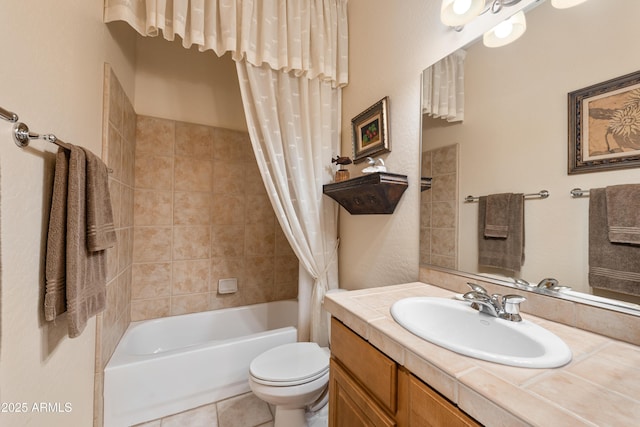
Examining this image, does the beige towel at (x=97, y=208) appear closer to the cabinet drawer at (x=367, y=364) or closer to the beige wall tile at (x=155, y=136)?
the cabinet drawer at (x=367, y=364)

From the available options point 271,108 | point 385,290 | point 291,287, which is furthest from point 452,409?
point 291,287

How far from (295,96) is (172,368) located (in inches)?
72.8

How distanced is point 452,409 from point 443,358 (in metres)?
0.09

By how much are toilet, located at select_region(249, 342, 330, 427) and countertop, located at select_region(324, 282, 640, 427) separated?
71 centimetres

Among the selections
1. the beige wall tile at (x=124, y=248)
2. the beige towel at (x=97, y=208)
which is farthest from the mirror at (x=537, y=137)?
the beige wall tile at (x=124, y=248)

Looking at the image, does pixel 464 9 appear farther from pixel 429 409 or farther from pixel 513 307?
pixel 429 409

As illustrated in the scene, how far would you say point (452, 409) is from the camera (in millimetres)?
494

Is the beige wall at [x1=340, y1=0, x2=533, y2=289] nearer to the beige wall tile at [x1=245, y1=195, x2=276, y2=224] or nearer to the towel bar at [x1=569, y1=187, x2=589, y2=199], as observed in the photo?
the towel bar at [x1=569, y1=187, x2=589, y2=199]

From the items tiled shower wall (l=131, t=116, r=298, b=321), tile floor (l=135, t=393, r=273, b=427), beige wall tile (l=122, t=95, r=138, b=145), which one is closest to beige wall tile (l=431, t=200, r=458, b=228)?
tile floor (l=135, t=393, r=273, b=427)

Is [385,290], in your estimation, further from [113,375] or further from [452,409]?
[113,375]

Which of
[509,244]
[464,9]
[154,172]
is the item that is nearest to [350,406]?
[509,244]

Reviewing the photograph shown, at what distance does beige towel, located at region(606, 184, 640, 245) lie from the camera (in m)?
0.62

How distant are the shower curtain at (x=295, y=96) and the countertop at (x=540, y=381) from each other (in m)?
1.00

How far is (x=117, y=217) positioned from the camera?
147 centimetres
